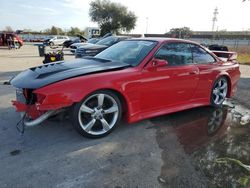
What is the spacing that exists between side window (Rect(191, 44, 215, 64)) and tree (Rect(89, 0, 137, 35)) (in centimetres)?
4632

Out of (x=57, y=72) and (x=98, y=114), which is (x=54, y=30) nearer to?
(x=57, y=72)

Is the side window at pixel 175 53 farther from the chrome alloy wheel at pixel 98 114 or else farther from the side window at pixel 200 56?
the chrome alloy wheel at pixel 98 114

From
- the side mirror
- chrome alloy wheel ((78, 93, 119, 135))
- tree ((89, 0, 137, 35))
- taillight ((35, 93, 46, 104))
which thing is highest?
tree ((89, 0, 137, 35))

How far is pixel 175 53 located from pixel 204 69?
29.5 inches

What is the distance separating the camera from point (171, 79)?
13.4 feet

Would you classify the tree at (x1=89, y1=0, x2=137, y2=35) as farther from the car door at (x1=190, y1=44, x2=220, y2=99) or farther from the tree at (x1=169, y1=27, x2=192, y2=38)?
the car door at (x1=190, y1=44, x2=220, y2=99)

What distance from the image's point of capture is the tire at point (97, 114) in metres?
3.34

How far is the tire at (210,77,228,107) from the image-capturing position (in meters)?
5.14

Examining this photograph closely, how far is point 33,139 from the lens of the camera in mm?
3496

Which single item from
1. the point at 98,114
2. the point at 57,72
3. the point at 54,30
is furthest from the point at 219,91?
the point at 54,30

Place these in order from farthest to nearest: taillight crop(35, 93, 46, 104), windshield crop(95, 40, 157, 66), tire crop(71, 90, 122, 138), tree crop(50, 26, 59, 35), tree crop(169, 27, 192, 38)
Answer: tree crop(50, 26, 59, 35) < tree crop(169, 27, 192, 38) < windshield crop(95, 40, 157, 66) < tire crop(71, 90, 122, 138) < taillight crop(35, 93, 46, 104)

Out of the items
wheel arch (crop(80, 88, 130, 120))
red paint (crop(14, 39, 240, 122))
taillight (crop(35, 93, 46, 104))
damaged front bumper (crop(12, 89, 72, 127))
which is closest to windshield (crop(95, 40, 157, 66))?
red paint (crop(14, 39, 240, 122))

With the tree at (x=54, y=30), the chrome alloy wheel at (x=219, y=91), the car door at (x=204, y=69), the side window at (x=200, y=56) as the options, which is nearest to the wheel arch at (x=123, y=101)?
the car door at (x=204, y=69)

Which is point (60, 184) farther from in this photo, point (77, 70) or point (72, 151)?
point (77, 70)
